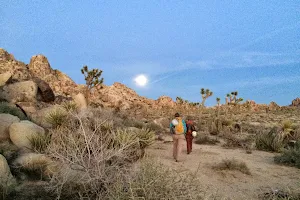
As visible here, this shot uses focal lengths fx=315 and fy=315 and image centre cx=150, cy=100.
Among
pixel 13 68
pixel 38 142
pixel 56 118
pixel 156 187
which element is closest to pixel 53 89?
pixel 13 68

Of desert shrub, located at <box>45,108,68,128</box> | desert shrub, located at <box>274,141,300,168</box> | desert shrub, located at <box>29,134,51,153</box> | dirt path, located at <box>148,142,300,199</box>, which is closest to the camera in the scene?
dirt path, located at <box>148,142,300,199</box>

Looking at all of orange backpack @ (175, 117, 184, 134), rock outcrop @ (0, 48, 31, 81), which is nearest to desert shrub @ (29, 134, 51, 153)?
orange backpack @ (175, 117, 184, 134)

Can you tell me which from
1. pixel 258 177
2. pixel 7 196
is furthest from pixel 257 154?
pixel 7 196

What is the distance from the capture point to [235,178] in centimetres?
896

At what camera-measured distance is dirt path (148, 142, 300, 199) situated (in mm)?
7706

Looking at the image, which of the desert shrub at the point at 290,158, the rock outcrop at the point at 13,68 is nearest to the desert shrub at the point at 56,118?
the desert shrub at the point at 290,158

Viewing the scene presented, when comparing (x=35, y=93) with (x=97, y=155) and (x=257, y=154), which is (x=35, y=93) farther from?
(x=97, y=155)

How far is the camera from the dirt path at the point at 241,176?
7.71m

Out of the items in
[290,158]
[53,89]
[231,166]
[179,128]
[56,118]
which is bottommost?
[231,166]

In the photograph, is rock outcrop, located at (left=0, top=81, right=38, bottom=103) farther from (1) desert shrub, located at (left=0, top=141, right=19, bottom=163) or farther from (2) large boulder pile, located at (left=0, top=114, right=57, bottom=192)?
(1) desert shrub, located at (left=0, top=141, right=19, bottom=163)

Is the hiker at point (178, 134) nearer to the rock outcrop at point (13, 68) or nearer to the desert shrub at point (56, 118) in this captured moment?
the desert shrub at point (56, 118)

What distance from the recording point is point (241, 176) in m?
9.23

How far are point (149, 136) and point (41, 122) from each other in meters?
4.90

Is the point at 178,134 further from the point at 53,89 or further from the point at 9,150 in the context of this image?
the point at 53,89
